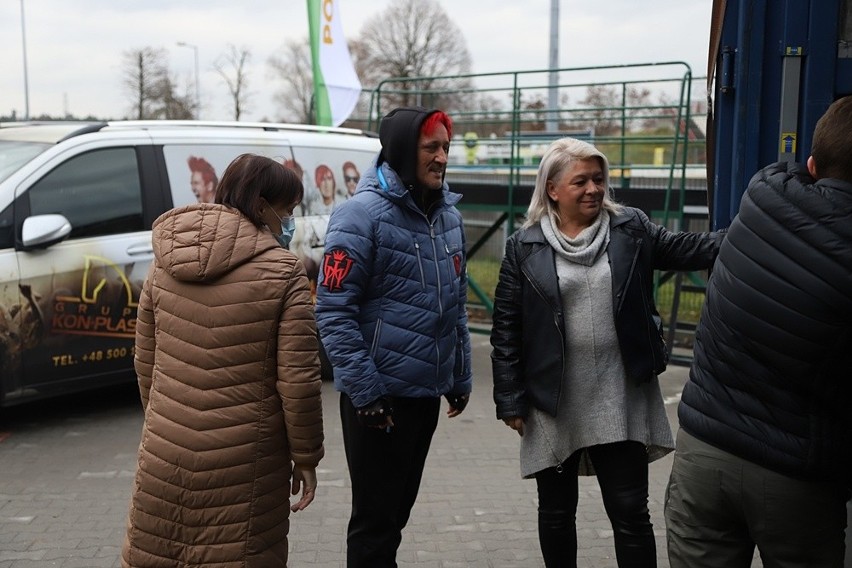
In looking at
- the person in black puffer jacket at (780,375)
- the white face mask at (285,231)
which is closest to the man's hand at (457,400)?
the white face mask at (285,231)

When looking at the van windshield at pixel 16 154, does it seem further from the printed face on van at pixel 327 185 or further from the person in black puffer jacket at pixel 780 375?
the person in black puffer jacket at pixel 780 375

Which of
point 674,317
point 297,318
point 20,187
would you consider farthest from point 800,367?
point 674,317

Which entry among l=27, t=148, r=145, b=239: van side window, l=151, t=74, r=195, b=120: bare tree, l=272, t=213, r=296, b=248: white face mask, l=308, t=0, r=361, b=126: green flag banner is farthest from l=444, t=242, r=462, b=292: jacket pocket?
l=151, t=74, r=195, b=120: bare tree

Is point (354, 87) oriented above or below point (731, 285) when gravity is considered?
above

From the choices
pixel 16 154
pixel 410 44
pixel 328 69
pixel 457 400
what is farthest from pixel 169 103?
pixel 457 400

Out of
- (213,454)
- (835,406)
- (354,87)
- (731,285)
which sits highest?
(354,87)

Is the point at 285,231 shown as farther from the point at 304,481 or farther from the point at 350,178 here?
the point at 350,178

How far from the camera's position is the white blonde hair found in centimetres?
342

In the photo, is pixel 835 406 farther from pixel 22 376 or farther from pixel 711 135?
pixel 22 376

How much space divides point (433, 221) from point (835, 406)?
157cm

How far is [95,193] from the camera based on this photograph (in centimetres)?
648

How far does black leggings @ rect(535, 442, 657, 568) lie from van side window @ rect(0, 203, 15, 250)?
4023 millimetres

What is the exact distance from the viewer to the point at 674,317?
26.8 ft

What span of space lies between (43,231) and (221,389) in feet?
12.4
